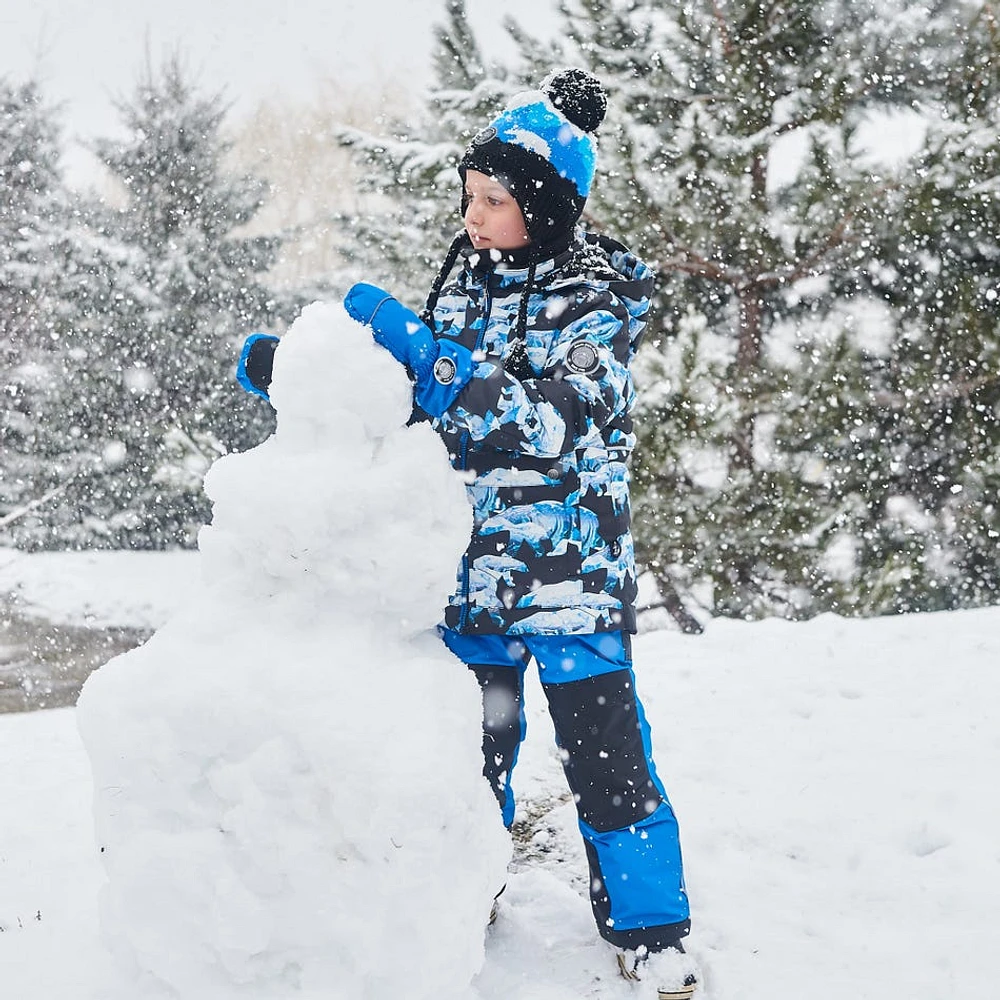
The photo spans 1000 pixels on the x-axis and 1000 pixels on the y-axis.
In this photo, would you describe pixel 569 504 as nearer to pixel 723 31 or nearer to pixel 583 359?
pixel 583 359

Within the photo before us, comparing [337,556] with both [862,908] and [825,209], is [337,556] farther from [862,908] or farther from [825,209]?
[825,209]

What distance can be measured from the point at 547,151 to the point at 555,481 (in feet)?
2.50

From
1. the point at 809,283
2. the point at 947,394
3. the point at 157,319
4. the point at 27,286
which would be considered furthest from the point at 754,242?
the point at 27,286

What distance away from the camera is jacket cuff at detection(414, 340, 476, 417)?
183 cm

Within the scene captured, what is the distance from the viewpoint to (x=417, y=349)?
1822 millimetres

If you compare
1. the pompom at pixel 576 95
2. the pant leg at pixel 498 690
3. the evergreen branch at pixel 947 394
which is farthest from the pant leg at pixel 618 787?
the evergreen branch at pixel 947 394

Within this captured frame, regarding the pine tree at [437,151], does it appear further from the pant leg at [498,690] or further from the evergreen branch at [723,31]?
the pant leg at [498,690]

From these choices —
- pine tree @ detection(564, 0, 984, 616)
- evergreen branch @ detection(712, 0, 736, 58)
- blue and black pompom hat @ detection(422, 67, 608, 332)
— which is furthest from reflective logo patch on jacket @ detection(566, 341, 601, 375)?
evergreen branch @ detection(712, 0, 736, 58)

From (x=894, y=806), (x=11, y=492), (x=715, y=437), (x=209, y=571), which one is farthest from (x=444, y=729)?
(x=11, y=492)

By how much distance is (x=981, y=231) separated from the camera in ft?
22.1

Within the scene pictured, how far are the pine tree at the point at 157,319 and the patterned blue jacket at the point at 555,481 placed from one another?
445 inches

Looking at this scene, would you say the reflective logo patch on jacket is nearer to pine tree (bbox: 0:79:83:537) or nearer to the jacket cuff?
the jacket cuff

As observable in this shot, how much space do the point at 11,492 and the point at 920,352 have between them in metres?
12.7

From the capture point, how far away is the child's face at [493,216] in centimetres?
209
